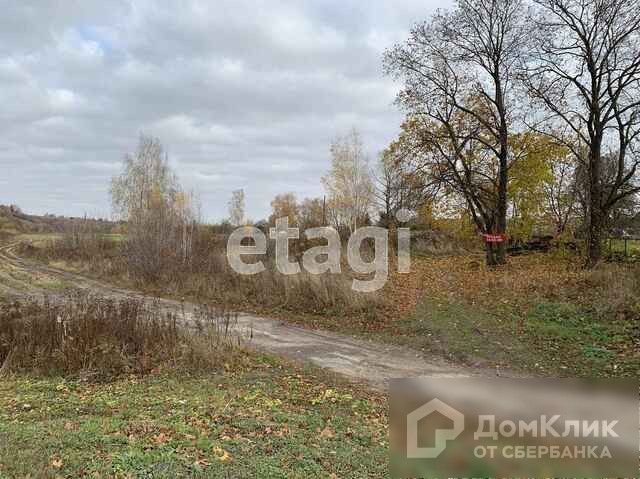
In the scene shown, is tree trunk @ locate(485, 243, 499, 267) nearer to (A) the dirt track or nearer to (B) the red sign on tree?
(B) the red sign on tree

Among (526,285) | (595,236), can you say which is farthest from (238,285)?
(595,236)

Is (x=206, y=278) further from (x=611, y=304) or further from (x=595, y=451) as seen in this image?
(x=595, y=451)

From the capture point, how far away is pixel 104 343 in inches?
359

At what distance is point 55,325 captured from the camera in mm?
9797

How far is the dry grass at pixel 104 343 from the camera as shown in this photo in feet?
29.1

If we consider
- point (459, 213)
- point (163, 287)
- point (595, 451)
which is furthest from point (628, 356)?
point (163, 287)

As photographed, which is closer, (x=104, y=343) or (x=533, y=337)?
(x=104, y=343)

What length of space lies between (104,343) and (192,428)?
15.4 ft

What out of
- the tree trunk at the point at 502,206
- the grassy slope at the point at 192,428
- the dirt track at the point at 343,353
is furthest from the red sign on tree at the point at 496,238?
the grassy slope at the point at 192,428

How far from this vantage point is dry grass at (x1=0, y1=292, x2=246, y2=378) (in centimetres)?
888

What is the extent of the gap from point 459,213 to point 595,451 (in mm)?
20432

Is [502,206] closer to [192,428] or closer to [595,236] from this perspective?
[595,236]

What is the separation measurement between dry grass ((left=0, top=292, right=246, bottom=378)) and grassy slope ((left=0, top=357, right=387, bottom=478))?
56 centimetres

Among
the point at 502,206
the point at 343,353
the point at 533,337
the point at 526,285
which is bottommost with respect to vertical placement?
the point at 343,353
